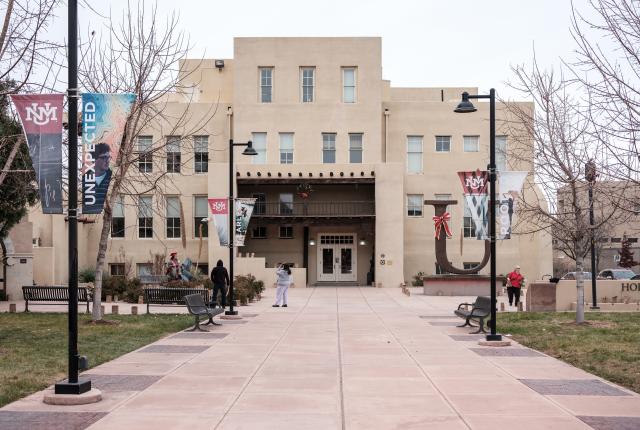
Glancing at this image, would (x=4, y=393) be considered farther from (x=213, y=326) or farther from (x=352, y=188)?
(x=352, y=188)

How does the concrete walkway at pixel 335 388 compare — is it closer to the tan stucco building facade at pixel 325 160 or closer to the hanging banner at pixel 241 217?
the hanging banner at pixel 241 217

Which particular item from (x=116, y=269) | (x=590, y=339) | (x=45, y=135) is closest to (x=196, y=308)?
(x=590, y=339)

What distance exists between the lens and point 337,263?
159ft

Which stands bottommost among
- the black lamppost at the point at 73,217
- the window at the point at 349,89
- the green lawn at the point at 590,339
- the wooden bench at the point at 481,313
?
the green lawn at the point at 590,339

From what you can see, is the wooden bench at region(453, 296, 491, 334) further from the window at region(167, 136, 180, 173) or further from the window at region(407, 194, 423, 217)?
the window at region(407, 194, 423, 217)

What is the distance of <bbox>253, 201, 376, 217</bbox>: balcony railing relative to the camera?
153 ft

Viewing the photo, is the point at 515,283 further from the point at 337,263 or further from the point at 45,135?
the point at 45,135

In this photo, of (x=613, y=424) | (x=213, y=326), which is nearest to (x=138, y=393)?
(x=613, y=424)

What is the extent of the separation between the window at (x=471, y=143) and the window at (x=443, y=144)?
95 cm

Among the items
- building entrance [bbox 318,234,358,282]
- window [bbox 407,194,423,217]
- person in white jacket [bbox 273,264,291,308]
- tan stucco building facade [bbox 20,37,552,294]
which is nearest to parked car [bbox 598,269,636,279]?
tan stucco building facade [bbox 20,37,552,294]

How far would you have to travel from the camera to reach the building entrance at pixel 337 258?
158ft

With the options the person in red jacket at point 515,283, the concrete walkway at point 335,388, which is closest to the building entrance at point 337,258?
the person in red jacket at point 515,283

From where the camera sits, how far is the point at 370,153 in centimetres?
4691

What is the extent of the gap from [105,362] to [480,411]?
716cm
